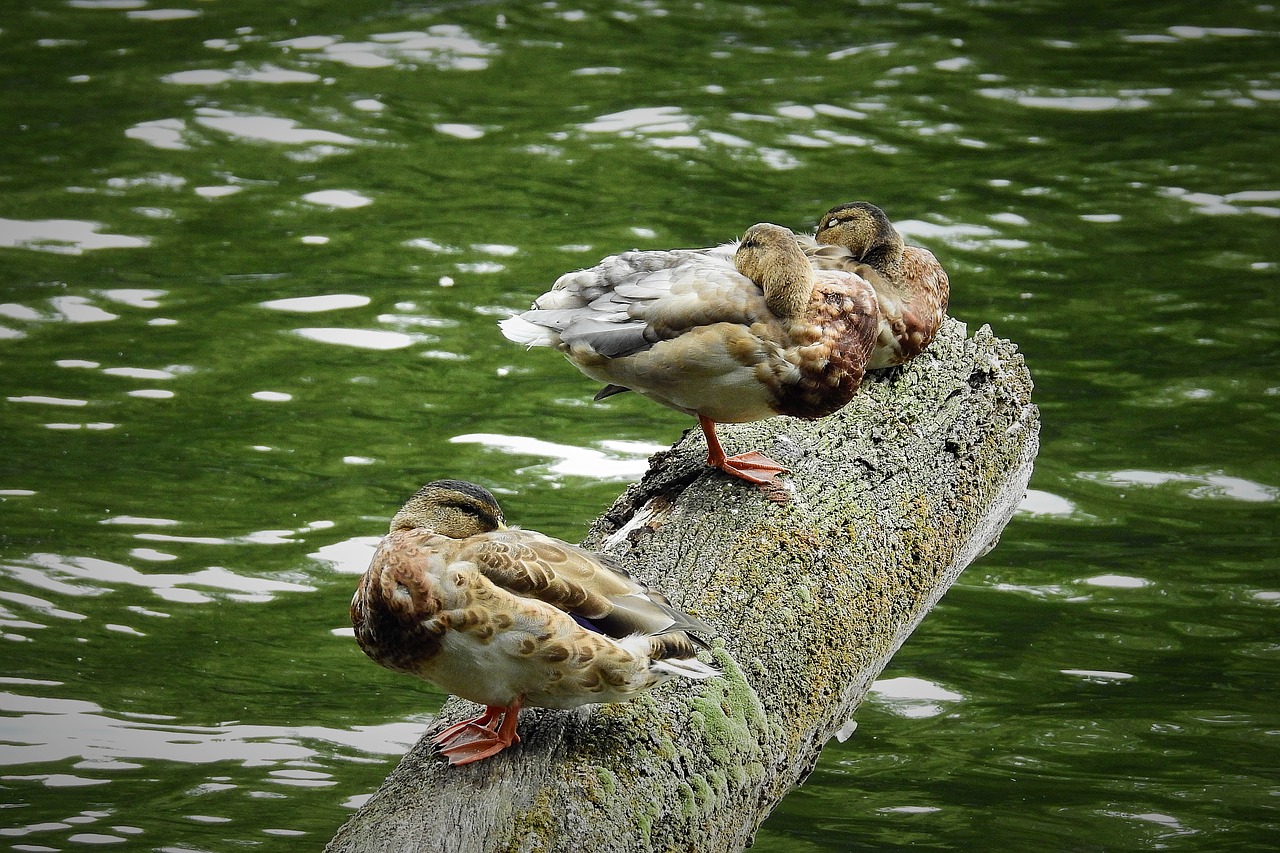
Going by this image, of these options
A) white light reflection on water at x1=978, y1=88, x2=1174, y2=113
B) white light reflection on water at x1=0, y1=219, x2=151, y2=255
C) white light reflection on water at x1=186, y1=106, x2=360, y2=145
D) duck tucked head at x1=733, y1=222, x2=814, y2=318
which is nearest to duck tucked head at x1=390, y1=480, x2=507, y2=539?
duck tucked head at x1=733, y1=222, x2=814, y2=318

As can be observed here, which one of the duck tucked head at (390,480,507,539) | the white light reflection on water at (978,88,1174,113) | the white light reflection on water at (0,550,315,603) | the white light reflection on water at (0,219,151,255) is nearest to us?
the duck tucked head at (390,480,507,539)

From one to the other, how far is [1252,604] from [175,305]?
6.58 meters

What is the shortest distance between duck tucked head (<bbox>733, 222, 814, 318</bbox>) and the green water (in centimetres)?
201

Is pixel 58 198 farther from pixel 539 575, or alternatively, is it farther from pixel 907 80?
pixel 539 575

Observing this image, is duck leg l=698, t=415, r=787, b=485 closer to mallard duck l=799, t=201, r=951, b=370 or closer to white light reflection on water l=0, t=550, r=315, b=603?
mallard duck l=799, t=201, r=951, b=370

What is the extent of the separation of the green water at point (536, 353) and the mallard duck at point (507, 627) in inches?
77.0

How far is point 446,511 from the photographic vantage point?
356 cm

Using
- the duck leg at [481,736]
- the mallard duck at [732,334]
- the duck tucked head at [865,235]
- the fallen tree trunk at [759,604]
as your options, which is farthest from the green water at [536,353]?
the duck tucked head at [865,235]

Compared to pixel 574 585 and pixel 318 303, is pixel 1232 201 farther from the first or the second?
pixel 574 585

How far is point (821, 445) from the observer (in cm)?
476

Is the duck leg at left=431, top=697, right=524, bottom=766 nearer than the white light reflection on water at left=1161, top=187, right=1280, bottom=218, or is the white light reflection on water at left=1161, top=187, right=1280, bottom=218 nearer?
the duck leg at left=431, top=697, right=524, bottom=766

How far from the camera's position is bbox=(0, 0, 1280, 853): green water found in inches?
219

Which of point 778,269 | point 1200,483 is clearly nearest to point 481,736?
point 778,269

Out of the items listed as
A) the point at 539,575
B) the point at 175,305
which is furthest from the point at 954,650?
the point at 175,305
